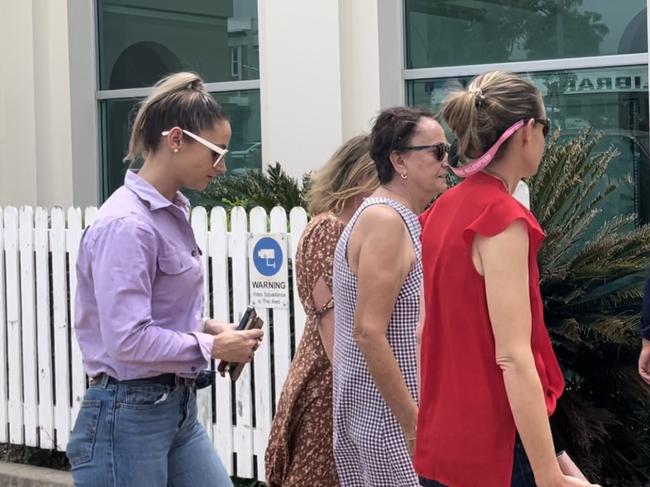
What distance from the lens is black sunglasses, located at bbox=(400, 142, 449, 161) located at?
3910 mm

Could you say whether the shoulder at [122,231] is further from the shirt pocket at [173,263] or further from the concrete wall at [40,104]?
the concrete wall at [40,104]

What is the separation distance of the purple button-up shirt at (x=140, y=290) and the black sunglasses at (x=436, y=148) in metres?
0.78

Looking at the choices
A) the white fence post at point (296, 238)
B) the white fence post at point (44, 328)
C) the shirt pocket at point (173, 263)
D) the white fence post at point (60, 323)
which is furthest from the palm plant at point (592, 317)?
the white fence post at point (44, 328)

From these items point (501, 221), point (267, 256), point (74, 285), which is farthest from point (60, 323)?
point (501, 221)

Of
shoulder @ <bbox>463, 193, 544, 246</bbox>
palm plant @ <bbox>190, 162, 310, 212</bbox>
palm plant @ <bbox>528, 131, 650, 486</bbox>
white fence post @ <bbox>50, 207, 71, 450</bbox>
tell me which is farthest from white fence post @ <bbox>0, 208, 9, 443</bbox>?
shoulder @ <bbox>463, 193, 544, 246</bbox>

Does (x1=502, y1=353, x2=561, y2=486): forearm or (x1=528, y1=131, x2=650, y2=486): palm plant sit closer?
(x1=502, y1=353, x2=561, y2=486): forearm

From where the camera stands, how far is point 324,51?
806 cm

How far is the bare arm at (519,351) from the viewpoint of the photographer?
9.20 ft

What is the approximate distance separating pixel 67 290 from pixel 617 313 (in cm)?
341

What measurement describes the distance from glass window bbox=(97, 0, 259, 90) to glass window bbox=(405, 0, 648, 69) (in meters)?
1.52

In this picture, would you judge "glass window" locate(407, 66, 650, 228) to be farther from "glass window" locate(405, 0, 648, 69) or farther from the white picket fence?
the white picket fence

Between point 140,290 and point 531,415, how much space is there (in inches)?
45.6

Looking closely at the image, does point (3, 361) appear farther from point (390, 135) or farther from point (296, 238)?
point (390, 135)

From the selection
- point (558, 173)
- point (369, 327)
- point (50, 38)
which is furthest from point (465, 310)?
point (50, 38)
